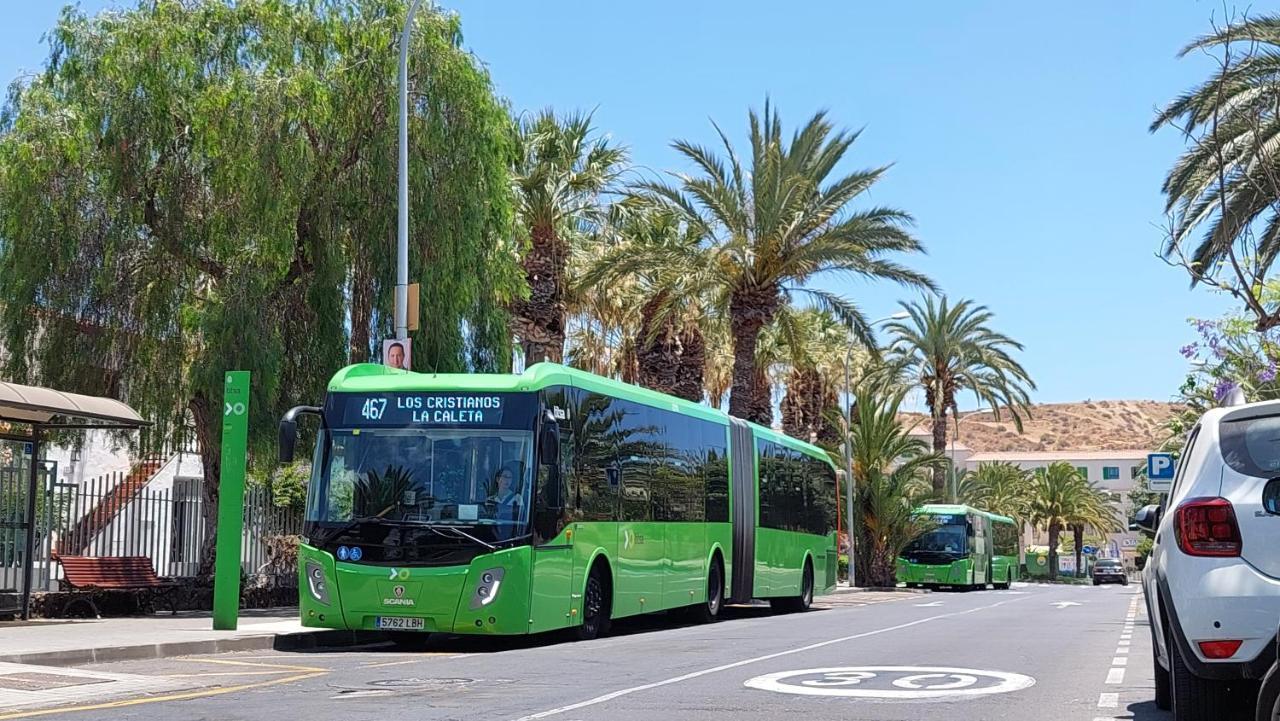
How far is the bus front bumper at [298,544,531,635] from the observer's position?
1593 centimetres

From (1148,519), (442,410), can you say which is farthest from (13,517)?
(1148,519)

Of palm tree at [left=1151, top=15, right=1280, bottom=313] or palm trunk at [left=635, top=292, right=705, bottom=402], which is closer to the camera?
palm tree at [left=1151, top=15, right=1280, bottom=313]

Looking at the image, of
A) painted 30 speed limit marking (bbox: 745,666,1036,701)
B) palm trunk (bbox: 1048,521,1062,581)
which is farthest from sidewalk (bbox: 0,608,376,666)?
palm trunk (bbox: 1048,521,1062,581)

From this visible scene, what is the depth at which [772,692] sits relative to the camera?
37.2ft

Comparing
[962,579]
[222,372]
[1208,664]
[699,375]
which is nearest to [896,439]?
[962,579]

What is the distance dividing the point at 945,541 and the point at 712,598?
30851 millimetres

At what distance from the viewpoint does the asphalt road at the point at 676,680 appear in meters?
10.0

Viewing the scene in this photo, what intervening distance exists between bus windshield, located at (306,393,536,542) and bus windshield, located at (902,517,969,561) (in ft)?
125

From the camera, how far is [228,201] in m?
23.4

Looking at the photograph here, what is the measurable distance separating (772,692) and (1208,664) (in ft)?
15.0

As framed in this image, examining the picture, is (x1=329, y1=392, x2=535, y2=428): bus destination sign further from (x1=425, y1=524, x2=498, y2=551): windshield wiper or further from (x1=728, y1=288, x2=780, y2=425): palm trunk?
(x1=728, y1=288, x2=780, y2=425): palm trunk

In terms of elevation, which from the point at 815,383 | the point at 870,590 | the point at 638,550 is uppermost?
the point at 815,383

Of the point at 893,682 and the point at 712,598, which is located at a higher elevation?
the point at 712,598

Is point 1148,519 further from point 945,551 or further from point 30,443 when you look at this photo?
point 945,551
